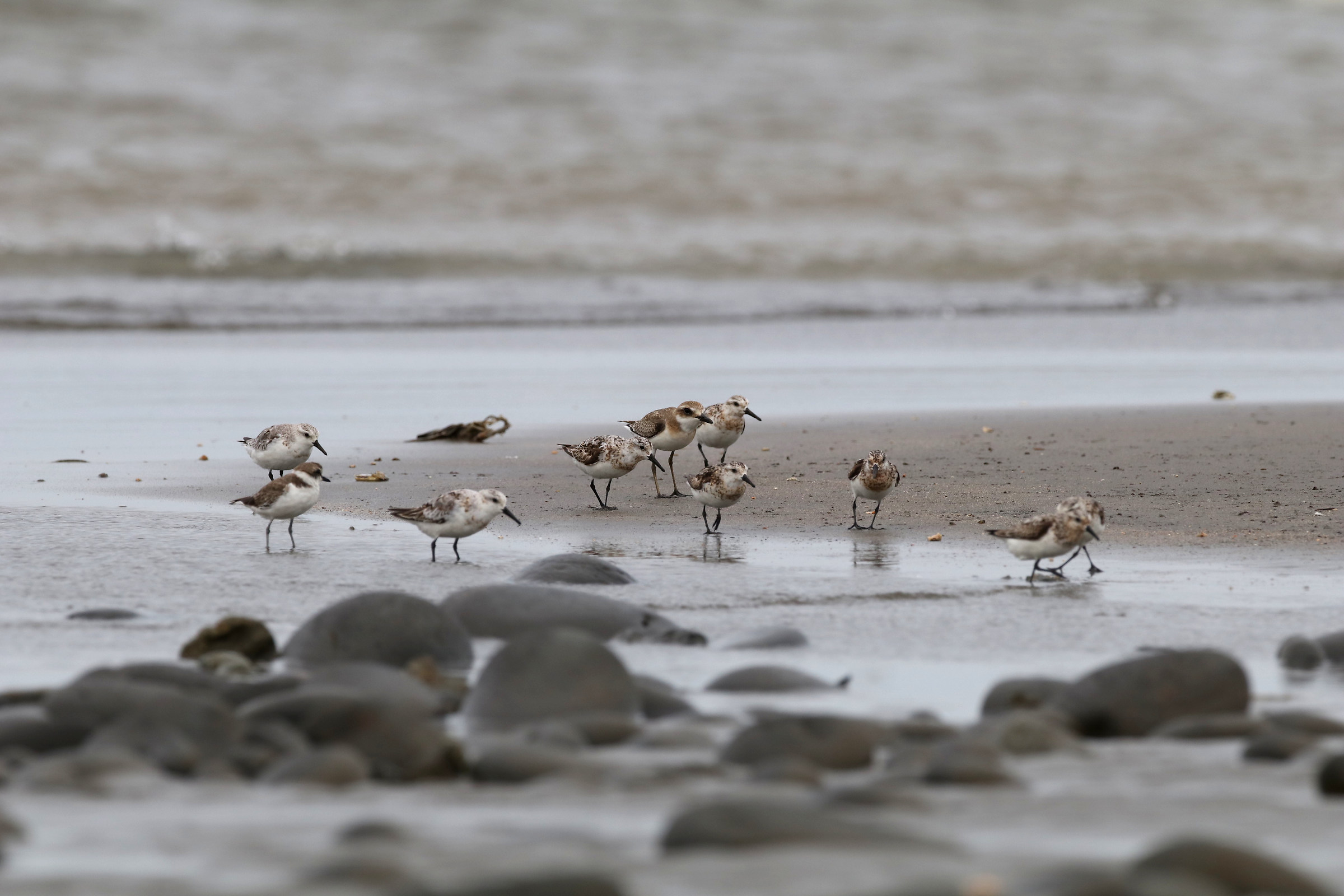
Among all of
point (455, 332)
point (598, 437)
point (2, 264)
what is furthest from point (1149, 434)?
point (2, 264)

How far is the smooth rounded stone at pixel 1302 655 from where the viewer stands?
23.5 ft

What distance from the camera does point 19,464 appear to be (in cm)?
1329

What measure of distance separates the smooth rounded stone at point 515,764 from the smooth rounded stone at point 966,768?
1.19m

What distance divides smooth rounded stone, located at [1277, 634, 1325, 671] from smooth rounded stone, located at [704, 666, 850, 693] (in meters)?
1.95

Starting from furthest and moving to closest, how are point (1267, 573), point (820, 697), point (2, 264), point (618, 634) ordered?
point (2, 264) < point (1267, 573) < point (618, 634) < point (820, 697)

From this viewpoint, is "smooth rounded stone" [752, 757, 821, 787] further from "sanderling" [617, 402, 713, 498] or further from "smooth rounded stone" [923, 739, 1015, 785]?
"sanderling" [617, 402, 713, 498]

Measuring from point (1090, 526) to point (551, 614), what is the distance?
2.98 m

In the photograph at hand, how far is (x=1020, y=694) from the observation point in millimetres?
6340

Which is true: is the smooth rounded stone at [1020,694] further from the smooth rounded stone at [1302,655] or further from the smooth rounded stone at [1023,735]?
the smooth rounded stone at [1302,655]

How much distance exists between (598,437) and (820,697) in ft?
16.9

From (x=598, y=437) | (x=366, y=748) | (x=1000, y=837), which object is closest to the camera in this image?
(x=1000, y=837)

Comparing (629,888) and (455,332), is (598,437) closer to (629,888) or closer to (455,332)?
(629,888)

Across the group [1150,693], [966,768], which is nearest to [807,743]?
[966,768]

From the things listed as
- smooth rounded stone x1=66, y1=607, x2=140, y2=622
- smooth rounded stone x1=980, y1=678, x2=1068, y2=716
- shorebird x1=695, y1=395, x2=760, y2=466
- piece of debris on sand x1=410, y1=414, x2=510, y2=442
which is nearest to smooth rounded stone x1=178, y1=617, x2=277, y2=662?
smooth rounded stone x1=66, y1=607, x2=140, y2=622
